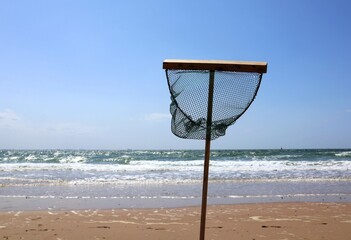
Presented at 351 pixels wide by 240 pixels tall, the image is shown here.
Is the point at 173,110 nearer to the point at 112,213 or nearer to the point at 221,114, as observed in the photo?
the point at 221,114

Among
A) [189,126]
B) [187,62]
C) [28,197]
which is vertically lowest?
[28,197]

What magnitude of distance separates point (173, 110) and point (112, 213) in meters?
5.42

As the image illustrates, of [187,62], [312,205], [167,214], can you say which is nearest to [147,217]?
[167,214]

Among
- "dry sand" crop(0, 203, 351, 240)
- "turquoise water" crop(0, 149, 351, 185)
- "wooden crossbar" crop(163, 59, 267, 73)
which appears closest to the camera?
"wooden crossbar" crop(163, 59, 267, 73)

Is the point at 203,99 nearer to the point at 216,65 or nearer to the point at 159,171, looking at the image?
the point at 216,65

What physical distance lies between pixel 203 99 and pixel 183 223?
178 inches

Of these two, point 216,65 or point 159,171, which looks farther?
point 159,171

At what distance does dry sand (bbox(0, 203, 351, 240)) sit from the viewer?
655cm

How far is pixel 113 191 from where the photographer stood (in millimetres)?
12680

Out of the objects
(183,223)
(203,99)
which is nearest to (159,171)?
(183,223)

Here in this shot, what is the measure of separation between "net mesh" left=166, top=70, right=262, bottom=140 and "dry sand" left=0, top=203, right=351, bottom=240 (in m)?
3.33

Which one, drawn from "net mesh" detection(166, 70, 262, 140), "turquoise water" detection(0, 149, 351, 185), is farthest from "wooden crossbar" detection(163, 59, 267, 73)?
"turquoise water" detection(0, 149, 351, 185)

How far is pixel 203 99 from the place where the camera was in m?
3.63

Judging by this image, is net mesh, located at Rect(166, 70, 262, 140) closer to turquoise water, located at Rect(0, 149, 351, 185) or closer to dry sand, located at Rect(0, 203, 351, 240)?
dry sand, located at Rect(0, 203, 351, 240)
